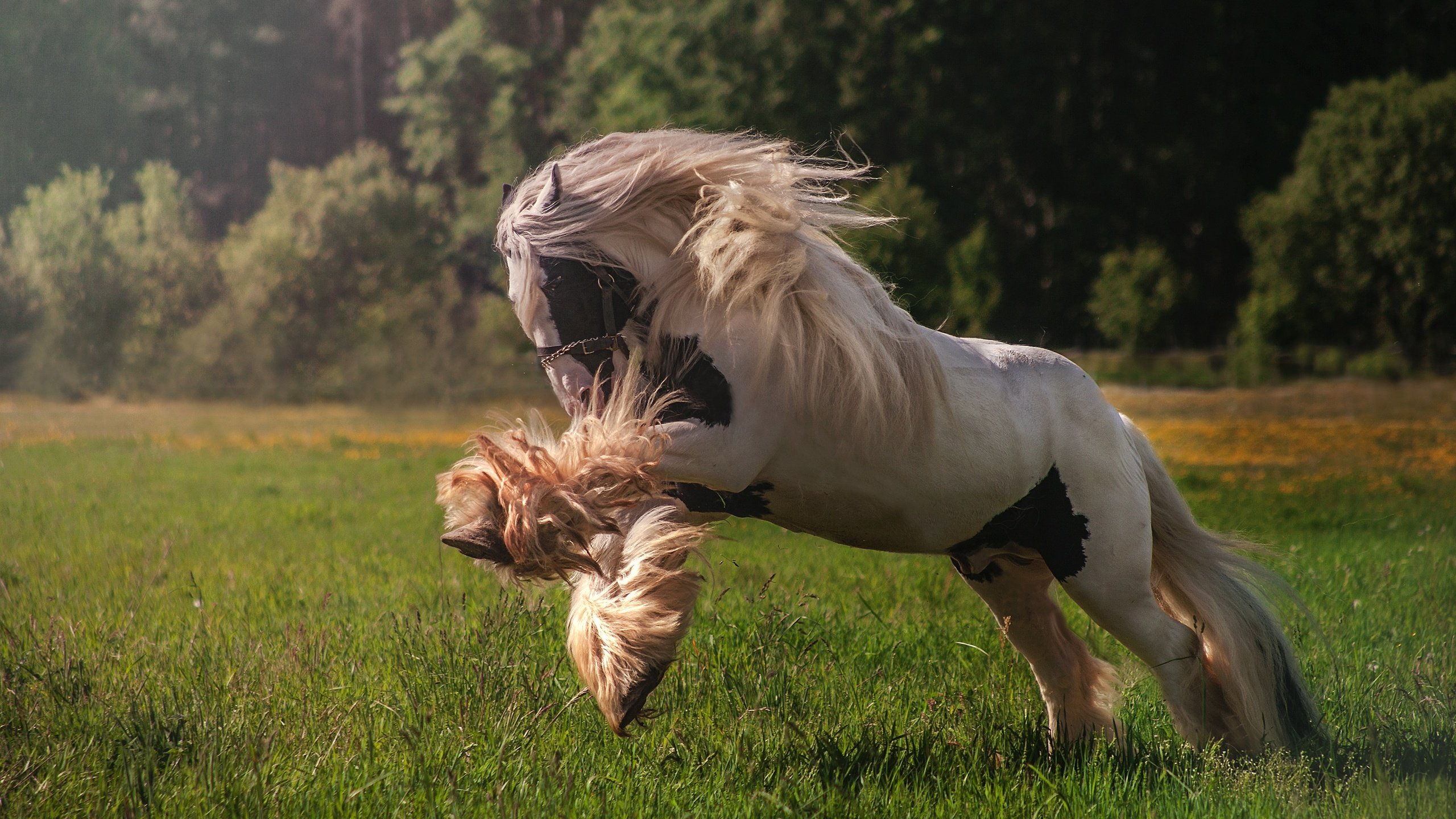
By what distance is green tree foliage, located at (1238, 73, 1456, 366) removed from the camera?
1925 cm

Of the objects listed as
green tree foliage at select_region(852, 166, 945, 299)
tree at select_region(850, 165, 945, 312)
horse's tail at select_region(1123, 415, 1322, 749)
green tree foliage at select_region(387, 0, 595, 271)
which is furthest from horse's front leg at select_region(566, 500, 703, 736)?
green tree foliage at select_region(387, 0, 595, 271)

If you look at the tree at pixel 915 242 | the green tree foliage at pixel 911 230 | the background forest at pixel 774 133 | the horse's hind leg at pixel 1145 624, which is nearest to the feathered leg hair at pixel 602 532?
the horse's hind leg at pixel 1145 624

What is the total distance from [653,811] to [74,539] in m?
6.39

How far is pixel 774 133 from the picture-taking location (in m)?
15.1

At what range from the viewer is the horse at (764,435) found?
8.51 ft

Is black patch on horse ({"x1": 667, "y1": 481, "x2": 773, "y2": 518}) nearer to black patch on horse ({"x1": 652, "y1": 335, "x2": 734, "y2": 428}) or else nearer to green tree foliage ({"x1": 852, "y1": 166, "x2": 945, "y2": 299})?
black patch on horse ({"x1": 652, "y1": 335, "x2": 734, "y2": 428})

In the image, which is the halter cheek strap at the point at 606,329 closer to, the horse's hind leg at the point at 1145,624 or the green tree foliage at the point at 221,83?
the horse's hind leg at the point at 1145,624

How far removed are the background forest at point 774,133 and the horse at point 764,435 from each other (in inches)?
422

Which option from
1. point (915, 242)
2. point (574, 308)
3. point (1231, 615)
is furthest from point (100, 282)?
point (1231, 615)

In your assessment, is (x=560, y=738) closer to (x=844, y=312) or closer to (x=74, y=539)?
(x=844, y=312)

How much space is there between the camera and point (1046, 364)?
333 cm

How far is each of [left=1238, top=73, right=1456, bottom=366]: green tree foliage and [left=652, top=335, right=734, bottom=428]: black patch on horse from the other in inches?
765

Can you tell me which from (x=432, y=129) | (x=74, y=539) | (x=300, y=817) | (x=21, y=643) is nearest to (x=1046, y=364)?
(x=300, y=817)

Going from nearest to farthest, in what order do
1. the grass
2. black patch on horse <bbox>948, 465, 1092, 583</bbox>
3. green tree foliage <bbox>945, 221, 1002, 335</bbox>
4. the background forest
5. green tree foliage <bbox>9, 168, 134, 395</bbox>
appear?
the grass
black patch on horse <bbox>948, 465, 1092, 583</bbox>
green tree foliage <bbox>9, 168, 134, 395</bbox>
the background forest
green tree foliage <bbox>945, 221, 1002, 335</bbox>
